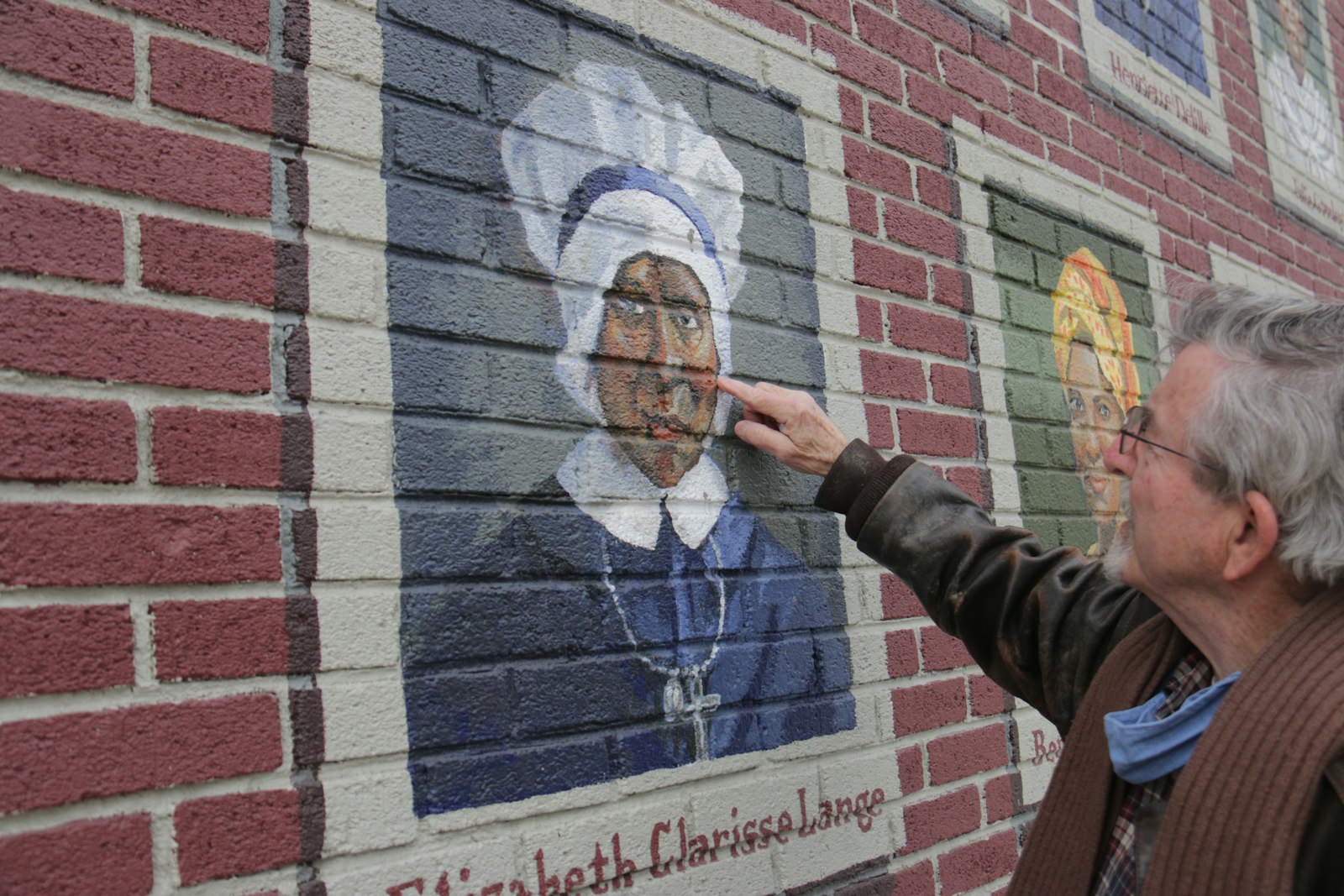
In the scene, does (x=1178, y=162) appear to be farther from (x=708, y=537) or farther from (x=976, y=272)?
(x=708, y=537)

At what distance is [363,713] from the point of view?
161 cm

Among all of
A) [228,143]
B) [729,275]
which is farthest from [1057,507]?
[228,143]

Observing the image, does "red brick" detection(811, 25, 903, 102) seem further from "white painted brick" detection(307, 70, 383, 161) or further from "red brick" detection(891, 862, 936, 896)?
"red brick" detection(891, 862, 936, 896)

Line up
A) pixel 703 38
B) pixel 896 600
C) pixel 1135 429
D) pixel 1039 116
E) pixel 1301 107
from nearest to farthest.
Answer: pixel 1135 429 < pixel 703 38 < pixel 896 600 < pixel 1039 116 < pixel 1301 107

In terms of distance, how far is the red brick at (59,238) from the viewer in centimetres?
137

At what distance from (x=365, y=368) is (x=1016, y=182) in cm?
223

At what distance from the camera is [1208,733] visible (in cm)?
149

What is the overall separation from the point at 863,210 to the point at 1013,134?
2.78 feet

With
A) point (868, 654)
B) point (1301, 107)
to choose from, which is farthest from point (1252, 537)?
point (1301, 107)

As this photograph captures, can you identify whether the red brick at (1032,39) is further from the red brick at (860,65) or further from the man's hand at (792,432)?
the man's hand at (792,432)

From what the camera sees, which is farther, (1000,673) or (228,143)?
(1000,673)

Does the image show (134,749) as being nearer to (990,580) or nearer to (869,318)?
(990,580)

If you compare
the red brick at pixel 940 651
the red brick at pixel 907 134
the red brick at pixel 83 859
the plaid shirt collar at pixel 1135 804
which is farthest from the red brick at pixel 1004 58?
the red brick at pixel 83 859

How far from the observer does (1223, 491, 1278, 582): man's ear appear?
5.13 feet
